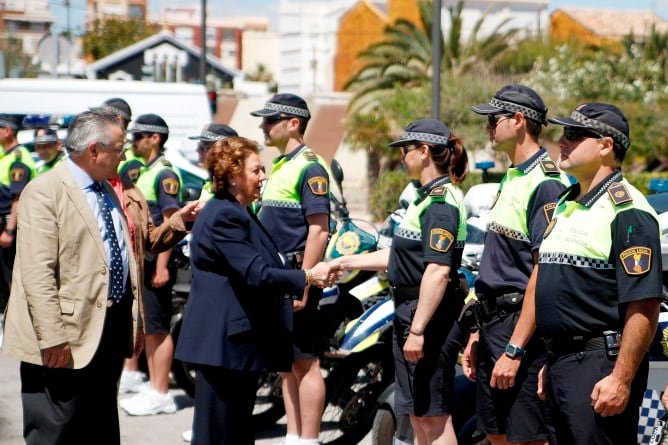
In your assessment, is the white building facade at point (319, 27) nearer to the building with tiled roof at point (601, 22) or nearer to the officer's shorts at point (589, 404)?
the building with tiled roof at point (601, 22)

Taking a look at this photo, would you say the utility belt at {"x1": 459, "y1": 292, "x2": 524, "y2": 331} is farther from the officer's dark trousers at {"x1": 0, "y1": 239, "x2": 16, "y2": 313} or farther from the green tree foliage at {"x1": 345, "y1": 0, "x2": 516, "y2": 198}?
the green tree foliage at {"x1": 345, "y1": 0, "x2": 516, "y2": 198}

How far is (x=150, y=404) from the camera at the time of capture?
8031 millimetres

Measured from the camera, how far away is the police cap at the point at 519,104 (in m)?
5.19

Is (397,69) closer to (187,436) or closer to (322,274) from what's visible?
(187,436)

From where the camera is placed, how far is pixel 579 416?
4297 mm

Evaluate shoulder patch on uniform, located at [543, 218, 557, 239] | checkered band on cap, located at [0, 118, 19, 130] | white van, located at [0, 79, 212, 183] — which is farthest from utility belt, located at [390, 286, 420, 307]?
white van, located at [0, 79, 212, 183]

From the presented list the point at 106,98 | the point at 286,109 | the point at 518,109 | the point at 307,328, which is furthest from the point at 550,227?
the point at 106,98

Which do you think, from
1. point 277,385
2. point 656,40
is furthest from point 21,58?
point 277,385

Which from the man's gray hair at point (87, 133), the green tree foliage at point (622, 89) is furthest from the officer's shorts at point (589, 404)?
the green tree foliage at point (622, 89)

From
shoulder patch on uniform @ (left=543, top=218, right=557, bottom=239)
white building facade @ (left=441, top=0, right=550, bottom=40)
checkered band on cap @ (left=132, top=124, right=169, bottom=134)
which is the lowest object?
shoulder patch on uniform @ (left=543, top=218, right=557, bottom=239)

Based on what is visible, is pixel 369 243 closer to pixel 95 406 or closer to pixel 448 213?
pixel 448 213

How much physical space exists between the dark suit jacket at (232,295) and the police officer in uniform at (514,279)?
93 centimetres

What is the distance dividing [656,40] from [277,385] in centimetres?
3503

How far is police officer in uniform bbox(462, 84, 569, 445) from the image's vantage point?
16.1ft
